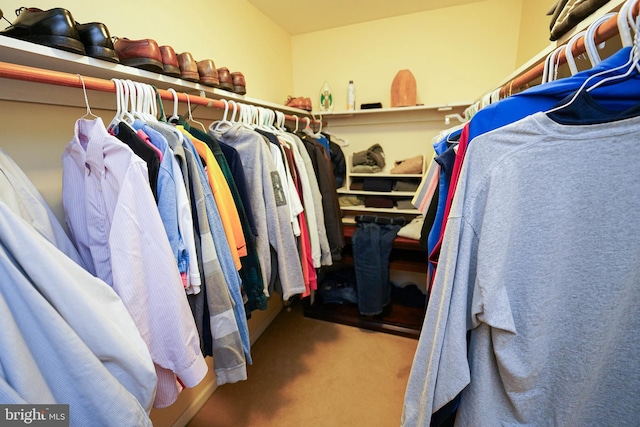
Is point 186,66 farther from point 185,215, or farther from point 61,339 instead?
point 61,339

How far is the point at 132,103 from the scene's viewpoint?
0.79m

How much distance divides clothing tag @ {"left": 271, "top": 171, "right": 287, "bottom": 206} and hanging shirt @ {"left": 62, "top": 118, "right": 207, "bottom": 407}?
1.62 feet

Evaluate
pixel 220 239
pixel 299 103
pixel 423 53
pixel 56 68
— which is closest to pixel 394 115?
pixel 423 53

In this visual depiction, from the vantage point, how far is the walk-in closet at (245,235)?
48 cm

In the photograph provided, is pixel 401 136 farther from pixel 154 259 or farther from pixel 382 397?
pixel 154 259

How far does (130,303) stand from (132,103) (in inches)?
23.1

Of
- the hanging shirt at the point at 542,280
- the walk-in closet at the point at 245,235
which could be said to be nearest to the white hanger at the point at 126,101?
the walk-in closet at the point at 245,235

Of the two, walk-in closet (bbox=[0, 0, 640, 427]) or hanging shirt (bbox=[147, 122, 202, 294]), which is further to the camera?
hanging shirt (bbox=[147, 122, 202, 294])

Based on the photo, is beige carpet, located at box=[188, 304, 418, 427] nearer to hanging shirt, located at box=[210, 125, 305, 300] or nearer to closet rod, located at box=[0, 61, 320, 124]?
hanging shirt, located at box=[210, 125, 305, 300]

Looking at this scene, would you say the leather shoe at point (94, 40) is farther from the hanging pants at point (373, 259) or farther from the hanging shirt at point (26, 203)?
the hanging pants at point (373, 259)

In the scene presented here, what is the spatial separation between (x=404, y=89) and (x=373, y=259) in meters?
1.24

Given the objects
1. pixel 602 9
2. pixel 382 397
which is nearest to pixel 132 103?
pixel 602 9

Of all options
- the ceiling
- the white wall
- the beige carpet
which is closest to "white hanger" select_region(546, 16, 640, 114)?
the beige carpet

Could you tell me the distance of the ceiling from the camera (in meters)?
1.75
